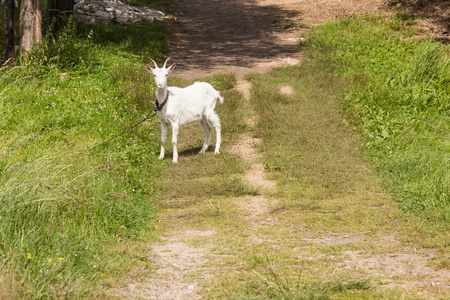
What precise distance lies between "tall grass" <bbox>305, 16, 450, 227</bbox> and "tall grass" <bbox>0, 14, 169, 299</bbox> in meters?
3.90

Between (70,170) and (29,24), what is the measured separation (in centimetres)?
698

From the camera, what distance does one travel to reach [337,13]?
64.5ft

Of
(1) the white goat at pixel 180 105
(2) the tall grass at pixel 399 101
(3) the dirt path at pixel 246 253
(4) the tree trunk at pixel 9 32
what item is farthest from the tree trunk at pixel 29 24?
(2) the tall grass at pixel 399 101

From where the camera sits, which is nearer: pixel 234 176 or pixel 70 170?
pixel 70 170

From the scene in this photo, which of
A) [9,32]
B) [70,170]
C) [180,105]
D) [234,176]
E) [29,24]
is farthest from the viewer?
[9,32]

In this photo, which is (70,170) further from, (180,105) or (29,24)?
(29,24)

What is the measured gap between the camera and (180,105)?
880 centimetres

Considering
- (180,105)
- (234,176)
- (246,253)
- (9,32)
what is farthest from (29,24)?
(246,253)

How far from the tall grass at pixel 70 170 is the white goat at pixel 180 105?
719mm

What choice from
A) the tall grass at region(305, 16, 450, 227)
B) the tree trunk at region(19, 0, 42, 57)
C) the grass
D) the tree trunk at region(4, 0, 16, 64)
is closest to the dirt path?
the grass

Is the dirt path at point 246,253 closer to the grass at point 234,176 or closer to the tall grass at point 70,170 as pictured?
the grass at point 234,176

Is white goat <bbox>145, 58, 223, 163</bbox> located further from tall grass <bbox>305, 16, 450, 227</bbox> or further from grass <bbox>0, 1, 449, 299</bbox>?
tall grass <bbox>305, 16, 450, 227</bbox>

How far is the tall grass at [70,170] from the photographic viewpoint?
15.8 ft

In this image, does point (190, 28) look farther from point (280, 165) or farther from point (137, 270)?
point (137, 270)
